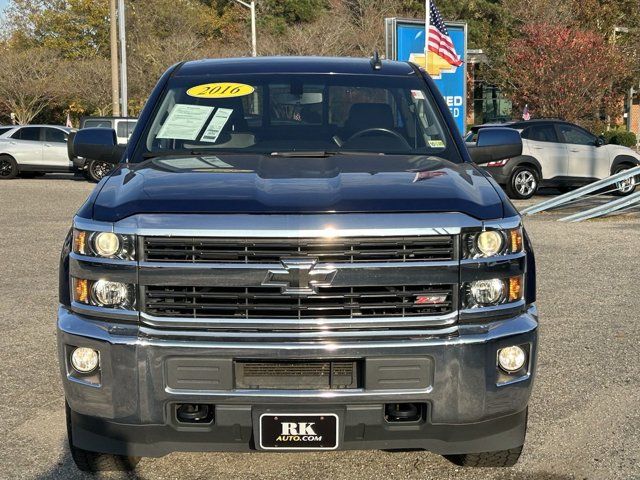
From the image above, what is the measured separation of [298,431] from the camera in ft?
12.2

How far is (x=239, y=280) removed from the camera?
3.70m

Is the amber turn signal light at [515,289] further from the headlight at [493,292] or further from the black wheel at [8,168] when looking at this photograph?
the black wheel at [8,168]

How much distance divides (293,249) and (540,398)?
8.71ft

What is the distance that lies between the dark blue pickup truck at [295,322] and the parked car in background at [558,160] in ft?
53.2

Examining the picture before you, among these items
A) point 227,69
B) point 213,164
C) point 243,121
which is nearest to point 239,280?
point 213,164

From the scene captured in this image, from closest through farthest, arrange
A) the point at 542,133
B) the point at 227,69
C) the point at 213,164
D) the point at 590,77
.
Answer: the point at 213,164, the point at 227,69, the point at 542,133, the point at 590,77

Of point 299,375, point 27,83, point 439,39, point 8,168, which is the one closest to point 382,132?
point 299,375

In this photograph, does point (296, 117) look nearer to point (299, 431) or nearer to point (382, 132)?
point (382, 132)

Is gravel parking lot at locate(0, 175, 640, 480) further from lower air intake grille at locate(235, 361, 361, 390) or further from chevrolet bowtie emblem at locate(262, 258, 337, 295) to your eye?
chevrolet bowtie emblem at locate(262, 258, 337, 295)

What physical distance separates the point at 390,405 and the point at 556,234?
10.7 metres

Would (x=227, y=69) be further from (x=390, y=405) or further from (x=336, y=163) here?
(x=390, y=405)

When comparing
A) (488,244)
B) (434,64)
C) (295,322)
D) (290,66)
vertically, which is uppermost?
(434,64)

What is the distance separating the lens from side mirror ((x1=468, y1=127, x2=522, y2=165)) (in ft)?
18.0

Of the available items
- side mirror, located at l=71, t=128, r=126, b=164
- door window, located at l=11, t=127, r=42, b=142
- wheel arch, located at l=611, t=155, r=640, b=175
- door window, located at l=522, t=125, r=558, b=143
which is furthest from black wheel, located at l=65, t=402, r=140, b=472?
door window, located at l=11, t=127, r=42, b=142
